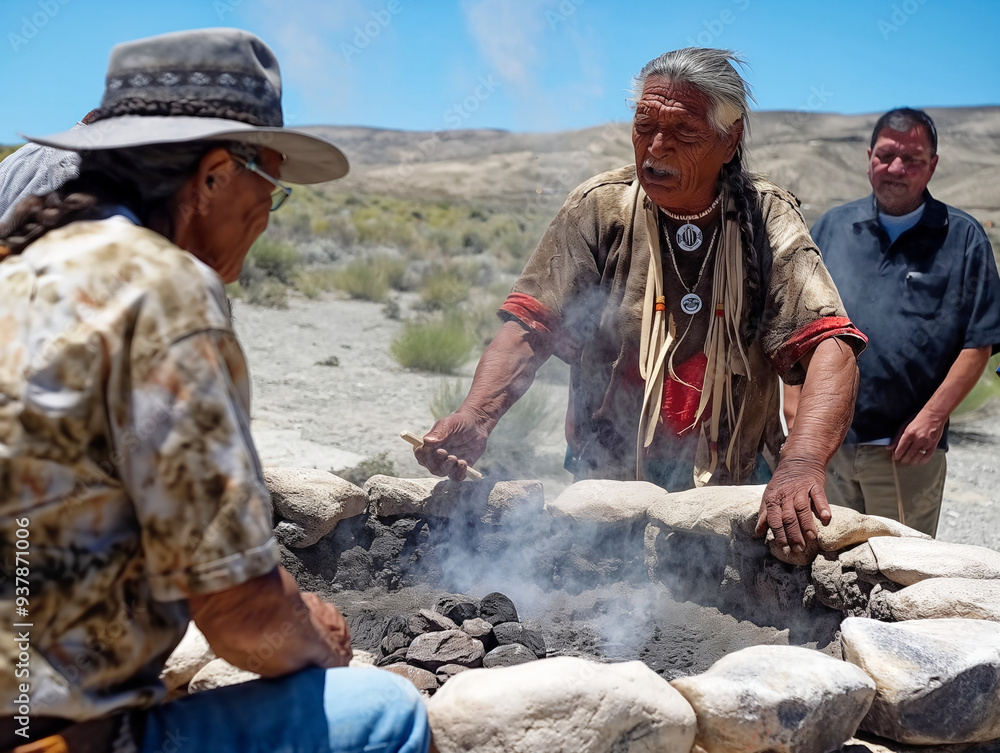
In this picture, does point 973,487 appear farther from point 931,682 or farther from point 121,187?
point 121,187

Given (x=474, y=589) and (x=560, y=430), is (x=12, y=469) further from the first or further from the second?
(x=560, y=430)

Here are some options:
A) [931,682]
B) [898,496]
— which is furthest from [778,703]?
[898,496]

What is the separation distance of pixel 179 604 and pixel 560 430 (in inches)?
292

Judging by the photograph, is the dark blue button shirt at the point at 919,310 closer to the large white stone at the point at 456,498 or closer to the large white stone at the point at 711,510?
the large white stone at the point at 711,510

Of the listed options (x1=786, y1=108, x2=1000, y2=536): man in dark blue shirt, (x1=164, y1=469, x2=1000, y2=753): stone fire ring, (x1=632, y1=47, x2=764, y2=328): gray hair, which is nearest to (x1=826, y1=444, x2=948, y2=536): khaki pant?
(x1=786, y1=108, x2=1000, y2=536): man in dark blue shirt

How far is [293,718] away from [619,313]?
6.73ft

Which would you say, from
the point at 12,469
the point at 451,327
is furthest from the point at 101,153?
the point at 451,327

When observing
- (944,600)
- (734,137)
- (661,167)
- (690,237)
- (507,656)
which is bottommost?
(507,656)

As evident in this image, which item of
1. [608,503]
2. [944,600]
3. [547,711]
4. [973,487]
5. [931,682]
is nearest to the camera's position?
[547,711]

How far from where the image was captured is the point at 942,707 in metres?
2.07

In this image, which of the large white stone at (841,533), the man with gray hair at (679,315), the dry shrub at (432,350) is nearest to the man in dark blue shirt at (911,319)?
the man with gray hair at (679,315)

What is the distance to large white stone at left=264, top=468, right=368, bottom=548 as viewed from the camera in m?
3.06

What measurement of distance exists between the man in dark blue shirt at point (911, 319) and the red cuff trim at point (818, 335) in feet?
4.05

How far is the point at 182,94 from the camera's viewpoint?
5.11 feet
